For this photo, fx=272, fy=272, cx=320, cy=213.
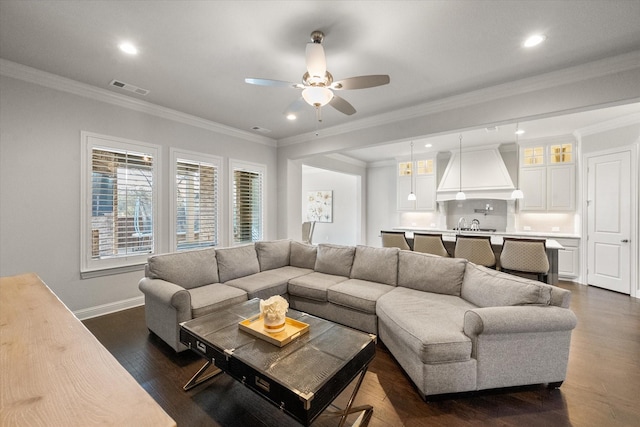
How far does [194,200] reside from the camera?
4.56m

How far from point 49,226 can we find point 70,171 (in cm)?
69

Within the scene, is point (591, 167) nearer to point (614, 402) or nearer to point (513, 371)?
point (614, 402)

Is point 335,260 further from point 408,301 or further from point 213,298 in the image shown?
point 213,298

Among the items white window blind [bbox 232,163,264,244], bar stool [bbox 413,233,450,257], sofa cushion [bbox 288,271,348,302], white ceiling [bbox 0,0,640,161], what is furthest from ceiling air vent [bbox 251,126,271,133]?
bar stool [bbox 413,233,450,257]

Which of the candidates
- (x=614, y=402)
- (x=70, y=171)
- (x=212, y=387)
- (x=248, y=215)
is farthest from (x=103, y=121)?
(x=614, y=402)

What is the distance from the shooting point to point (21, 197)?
3000mm

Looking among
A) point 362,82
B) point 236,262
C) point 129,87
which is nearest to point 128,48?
point 129,87

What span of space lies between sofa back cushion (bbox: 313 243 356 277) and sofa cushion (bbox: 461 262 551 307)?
1.41 meters

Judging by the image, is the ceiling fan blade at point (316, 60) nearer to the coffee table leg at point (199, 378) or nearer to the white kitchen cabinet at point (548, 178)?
the coffee table leg at point (199, 378)

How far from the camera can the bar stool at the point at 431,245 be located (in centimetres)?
432

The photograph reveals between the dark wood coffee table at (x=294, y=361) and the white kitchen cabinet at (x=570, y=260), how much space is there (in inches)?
223

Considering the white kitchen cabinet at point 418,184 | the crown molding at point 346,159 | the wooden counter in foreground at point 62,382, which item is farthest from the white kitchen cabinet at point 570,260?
the wooden counter in foreground at point 62,382

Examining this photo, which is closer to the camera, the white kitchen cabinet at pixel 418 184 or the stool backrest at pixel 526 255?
the stool backrest at pixel 526 255

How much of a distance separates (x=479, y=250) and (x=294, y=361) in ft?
11.7
